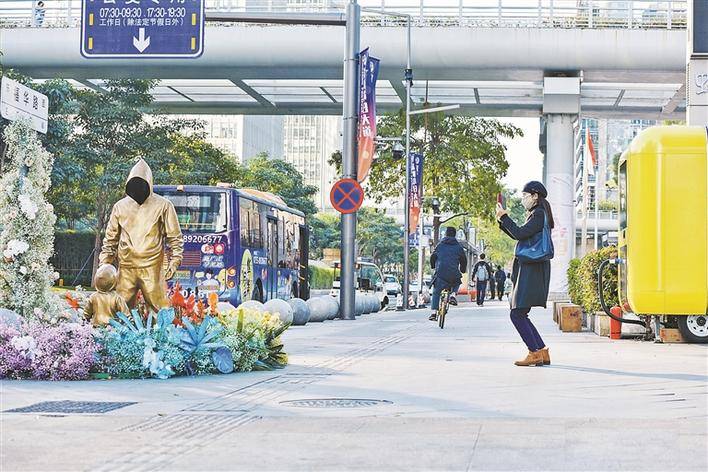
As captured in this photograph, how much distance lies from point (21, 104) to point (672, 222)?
794 centimetres

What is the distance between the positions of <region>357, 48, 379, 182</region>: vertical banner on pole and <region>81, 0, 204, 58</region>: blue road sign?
179 inches

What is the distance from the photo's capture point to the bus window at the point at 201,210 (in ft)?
82.1

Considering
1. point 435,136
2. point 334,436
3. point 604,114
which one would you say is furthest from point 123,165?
point 334,436

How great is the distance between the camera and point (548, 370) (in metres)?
11.8

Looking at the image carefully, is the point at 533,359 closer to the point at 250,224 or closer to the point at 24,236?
the point at 24,236

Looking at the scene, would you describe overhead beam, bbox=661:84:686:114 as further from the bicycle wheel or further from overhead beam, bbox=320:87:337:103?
the bicycle wheel

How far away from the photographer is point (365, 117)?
27.1 metres

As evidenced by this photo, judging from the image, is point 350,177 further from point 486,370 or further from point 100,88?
point 100,88

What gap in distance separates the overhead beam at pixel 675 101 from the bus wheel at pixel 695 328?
24.5m

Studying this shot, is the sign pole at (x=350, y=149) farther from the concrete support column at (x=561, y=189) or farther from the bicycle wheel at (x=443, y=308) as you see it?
the concrete support column at (x=561, y=189)

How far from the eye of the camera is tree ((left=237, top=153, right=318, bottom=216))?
75188mm

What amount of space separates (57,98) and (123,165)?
4731 millimetres

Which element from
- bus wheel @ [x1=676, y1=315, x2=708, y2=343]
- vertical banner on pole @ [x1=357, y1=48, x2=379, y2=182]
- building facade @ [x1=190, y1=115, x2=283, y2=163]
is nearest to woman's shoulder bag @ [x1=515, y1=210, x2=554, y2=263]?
bus wheel @ [x1=676, y1=315, x2=708, y2=343]

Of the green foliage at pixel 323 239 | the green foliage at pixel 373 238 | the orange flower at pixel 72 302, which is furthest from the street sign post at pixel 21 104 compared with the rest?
the green foliage at pixel 373 238
